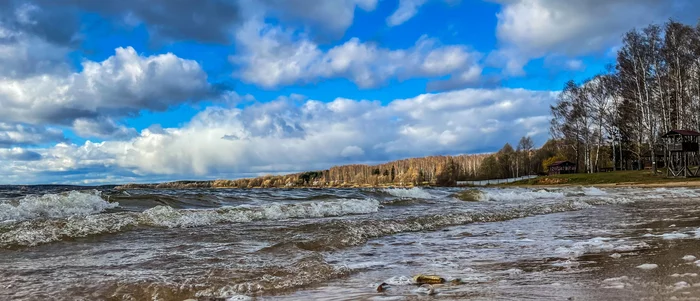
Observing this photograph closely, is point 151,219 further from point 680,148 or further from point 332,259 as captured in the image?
point 680,148

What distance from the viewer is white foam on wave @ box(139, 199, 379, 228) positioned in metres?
10.3

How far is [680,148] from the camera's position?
38.4 meters

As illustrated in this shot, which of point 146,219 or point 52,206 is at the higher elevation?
point 52,206

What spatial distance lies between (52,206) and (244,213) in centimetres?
501

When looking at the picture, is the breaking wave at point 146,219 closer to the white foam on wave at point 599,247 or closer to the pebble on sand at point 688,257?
the white foam on wave at point 599,247

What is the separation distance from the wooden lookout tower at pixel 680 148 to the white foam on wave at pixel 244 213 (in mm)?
35105

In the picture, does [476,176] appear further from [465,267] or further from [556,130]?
[465,267]

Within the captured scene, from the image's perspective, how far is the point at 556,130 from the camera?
60844 mm

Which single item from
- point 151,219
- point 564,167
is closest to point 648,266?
point 151,219

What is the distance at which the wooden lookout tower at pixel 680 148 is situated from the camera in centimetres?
3841

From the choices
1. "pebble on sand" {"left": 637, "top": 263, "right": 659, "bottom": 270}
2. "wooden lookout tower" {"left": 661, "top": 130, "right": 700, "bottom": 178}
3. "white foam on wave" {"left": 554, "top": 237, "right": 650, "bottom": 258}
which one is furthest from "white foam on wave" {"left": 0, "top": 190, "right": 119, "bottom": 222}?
"wooden lookout tower" {"left": 661, "top": 130, "right": 700, "bottom": 178}

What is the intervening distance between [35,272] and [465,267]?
16.1 feet

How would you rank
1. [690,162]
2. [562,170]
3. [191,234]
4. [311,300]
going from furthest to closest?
[562,170], [690,162], [191,234], [311,300]

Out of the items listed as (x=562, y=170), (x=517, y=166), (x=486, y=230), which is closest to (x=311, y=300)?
(x=486, y=230)
